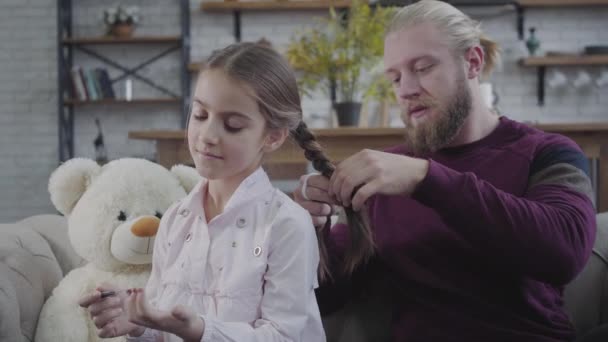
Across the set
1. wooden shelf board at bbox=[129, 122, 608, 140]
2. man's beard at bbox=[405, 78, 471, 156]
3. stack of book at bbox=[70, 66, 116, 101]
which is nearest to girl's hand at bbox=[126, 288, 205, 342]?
man's beard at bbox=[405, 78, 471, 156]

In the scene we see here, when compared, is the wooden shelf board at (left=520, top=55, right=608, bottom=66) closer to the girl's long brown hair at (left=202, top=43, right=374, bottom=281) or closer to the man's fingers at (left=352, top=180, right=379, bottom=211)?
the girl's long brown hair at (left=202, top=43, right=374, bottom=281)

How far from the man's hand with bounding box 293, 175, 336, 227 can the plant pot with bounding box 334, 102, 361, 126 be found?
188 cm

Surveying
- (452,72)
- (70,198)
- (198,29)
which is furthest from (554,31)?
(70,198)

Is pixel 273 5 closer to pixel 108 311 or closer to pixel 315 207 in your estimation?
pixel 315 207

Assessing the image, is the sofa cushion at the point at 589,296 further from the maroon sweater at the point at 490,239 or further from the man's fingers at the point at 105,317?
the man's fingers at the point at 105,317

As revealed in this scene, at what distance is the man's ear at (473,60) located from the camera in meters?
1.60

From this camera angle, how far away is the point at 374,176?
1087 mm

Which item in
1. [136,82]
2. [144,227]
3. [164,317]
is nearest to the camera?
[164,317]

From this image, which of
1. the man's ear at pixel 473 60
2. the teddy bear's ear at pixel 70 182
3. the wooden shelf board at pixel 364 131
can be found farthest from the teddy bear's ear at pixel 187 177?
the wooden shelf board at pixel 364 131

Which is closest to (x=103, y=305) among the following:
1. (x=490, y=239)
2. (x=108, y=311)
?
(x=108, y=311)

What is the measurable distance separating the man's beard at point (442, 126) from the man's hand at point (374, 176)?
0.37m

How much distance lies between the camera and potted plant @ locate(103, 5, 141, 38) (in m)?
5.29

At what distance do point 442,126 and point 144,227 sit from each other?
648 millimetres

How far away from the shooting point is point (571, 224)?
1.22 m
